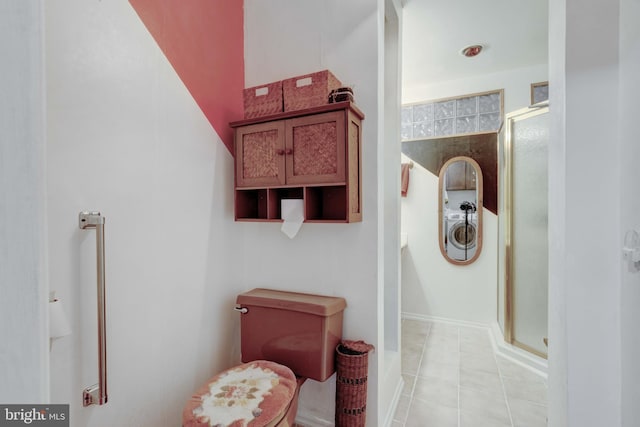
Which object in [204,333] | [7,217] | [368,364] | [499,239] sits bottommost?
[368,364]

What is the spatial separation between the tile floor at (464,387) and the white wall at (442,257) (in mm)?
377

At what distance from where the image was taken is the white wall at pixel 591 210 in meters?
1.00

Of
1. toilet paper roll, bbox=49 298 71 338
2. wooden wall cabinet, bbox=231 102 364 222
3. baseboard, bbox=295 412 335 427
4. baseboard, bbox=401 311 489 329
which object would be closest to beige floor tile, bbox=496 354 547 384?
baseboard, bbox=401 311 489 329

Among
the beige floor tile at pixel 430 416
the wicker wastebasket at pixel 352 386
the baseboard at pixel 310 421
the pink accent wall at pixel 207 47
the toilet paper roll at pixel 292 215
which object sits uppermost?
the pink accent wall at pixel 207 47

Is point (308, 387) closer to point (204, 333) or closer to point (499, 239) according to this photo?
point (204, 333)

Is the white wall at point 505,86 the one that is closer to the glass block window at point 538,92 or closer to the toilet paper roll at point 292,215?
the glass block window at point 538,92

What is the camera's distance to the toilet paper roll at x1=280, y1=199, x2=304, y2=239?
1534mm

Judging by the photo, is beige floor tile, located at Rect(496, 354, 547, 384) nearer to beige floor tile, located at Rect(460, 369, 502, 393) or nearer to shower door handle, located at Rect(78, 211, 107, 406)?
beige floor tile, located at Rect(460, 369, 502, 393)

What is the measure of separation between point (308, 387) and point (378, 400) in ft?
1.27

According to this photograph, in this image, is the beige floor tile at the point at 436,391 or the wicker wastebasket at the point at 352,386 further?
the beige floor tile at the point at 436,391

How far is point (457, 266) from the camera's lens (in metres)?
3.19

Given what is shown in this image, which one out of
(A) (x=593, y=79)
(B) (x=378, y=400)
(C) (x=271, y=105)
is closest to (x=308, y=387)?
(B) (x=378, y=400)

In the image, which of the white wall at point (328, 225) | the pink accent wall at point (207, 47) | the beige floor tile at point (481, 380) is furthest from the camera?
the beige floor tile at point (481, 380)

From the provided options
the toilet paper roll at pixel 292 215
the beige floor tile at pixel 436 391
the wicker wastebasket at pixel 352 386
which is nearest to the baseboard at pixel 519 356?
the beige floor tile at pixel 436 391
